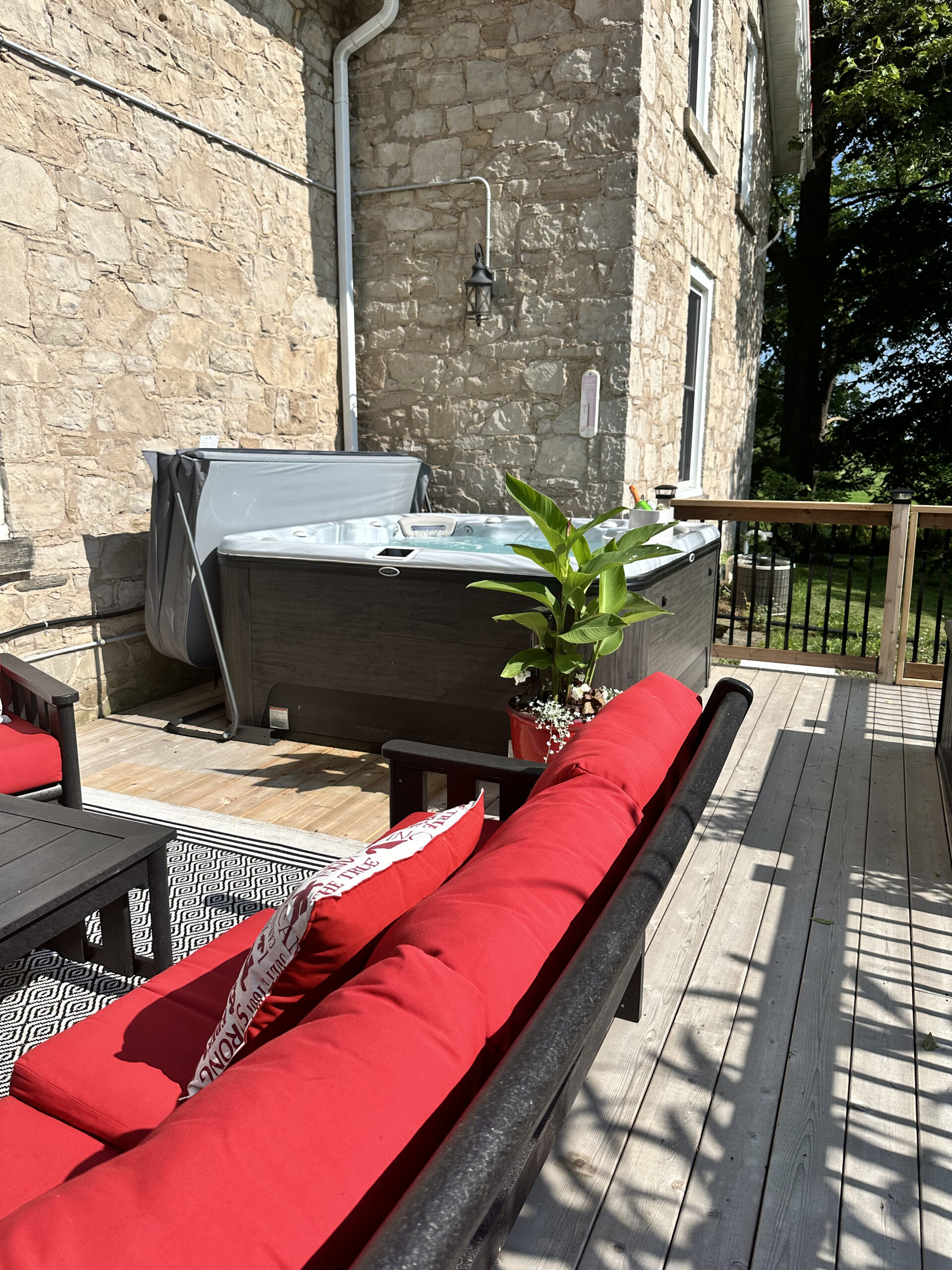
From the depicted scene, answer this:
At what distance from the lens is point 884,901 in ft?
8.11

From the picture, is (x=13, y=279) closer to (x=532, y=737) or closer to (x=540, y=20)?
(x=532, y=737)

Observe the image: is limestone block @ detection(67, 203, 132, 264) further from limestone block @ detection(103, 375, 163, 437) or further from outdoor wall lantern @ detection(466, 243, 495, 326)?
outdoor wall lantern @ detection(466, 243, 495, 326)

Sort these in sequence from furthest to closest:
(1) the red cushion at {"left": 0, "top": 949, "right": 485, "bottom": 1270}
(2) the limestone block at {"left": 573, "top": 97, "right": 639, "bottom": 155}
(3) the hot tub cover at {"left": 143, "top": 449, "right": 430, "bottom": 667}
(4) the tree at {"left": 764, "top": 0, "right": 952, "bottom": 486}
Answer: (4) the tree at {"left": 764, "top": 0, "right": 952, "bottom": 486}
(2) the limestone block at {"left": 573, "top": 97, "right": 639, "bottom": 155}
(3) the hot tub cover at {"left": 143, "top": 449, "right": 430, "bottom": 667}
(1) the red cushion at {"left": 0, "top": 949, "right": 485, "bottom": 1270}

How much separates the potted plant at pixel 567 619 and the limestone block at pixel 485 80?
3174mm

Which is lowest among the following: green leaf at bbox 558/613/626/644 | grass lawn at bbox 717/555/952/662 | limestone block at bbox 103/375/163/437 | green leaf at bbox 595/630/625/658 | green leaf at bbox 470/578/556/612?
grass lawn at bbox 717/555/952/662

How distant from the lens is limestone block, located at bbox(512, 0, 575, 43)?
4766 mm

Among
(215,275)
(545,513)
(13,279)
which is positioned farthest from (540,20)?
(545,513)

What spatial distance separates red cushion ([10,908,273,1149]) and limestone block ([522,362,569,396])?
418cm

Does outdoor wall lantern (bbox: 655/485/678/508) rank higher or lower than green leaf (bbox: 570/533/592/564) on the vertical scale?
higher

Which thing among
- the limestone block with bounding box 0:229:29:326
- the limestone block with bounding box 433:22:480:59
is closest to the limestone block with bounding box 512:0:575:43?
the limestone block with bounding box 433:22:480:59

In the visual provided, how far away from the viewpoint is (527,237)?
5.02 m

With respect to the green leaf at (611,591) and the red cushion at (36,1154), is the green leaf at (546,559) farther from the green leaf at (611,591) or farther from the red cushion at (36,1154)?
the red cushion at (36,1154)

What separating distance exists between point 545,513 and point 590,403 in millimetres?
2298

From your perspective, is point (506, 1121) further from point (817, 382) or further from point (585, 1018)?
point (817, 382)
